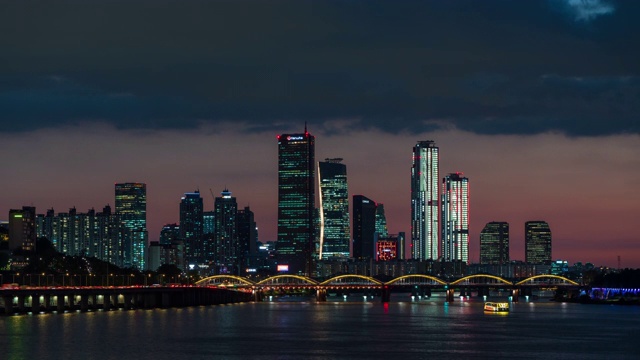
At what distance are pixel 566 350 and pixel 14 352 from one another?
59796mm

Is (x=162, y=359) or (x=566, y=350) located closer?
(x=162, y=359)

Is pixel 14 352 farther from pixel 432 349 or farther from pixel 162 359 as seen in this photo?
pixel 432 349

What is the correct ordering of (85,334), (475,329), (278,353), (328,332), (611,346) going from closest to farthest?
(278,353), (611,346), (85,334), (328,332), (475,329)

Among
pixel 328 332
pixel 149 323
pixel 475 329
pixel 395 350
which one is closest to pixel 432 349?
pixel 395 350

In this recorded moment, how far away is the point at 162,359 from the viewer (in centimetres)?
12106

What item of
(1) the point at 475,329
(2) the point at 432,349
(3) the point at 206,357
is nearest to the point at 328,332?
(1) the point at 475,329

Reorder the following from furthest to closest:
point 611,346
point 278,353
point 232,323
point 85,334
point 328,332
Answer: point 232,323
point 328,332
point 85,334
point 611,346
point 278,353

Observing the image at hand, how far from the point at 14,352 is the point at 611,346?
68.3m

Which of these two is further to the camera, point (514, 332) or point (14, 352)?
point (514, 332)

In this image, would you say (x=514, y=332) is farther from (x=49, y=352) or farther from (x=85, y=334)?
(x=49, y=352)

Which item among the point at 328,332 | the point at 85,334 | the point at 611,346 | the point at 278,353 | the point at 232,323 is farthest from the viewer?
the point at 232,323

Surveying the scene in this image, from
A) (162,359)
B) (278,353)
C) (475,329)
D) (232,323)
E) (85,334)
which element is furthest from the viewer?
(232,323)

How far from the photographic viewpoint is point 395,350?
13362 cm

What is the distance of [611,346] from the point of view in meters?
144
